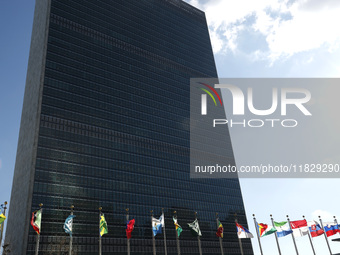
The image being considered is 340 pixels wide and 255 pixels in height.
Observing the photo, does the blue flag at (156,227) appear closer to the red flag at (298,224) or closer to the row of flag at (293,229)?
the row of flag at (293,229)

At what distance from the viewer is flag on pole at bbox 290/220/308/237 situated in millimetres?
64975

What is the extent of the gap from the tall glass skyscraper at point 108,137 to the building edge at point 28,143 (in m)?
0.38

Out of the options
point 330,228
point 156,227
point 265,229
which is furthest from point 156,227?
point 330,228

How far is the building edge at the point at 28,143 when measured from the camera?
86.9 meters

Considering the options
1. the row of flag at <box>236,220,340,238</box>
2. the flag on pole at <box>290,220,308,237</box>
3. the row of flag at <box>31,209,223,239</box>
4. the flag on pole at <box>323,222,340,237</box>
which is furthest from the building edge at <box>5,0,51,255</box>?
the flag on pole at <box>323,222,340,237</box>

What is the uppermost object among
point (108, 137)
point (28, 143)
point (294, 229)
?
point (108, 137)

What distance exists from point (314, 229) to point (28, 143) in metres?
77.8

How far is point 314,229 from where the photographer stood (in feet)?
224

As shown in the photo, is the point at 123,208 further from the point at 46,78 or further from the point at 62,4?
the point at 62,4

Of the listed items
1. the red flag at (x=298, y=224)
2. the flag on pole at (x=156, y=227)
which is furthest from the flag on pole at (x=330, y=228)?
the flag on pole at (x=156, y=227)

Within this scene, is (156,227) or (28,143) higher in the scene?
(28,143)

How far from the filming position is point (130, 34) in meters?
143

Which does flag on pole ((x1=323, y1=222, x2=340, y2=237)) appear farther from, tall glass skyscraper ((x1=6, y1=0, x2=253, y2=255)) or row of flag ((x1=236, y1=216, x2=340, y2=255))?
tall glass skyscraper ((x1=6, y1=0, x2=253, y2=255))

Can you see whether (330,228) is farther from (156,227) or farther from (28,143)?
(28,143)
